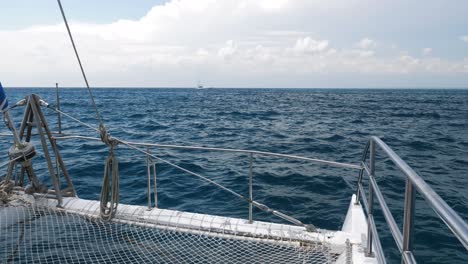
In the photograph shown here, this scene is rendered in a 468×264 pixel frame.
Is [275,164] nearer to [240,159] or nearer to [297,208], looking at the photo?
[240,159]

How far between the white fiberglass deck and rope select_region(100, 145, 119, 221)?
0.43 ft

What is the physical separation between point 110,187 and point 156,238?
91cm

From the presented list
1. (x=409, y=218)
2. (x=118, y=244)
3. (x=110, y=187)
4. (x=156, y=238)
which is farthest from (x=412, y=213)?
(x=110, y=187)

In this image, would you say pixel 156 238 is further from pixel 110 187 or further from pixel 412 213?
pixel 412 213

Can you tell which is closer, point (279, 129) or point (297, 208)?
point (297, 208)

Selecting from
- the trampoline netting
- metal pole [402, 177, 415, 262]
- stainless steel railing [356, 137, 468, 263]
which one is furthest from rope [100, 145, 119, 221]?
metal pole [402, 177, 415, 262]

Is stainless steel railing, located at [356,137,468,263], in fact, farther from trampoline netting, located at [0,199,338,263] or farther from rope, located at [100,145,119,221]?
rope, located at [100,145,119,221]

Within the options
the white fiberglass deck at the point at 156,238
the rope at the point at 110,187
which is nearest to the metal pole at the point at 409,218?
the white fiberglass deck at the point at 156,238

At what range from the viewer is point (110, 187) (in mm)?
4480

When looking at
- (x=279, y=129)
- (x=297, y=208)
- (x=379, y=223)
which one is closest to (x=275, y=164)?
(x=297, y=208)

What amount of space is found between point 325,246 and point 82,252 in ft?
9.03

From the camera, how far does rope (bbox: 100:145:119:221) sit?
14.2ft

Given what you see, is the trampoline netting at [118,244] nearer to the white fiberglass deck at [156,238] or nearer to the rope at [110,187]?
the white fiberglass deck at [156,238]

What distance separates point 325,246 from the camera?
3771 millimetres
